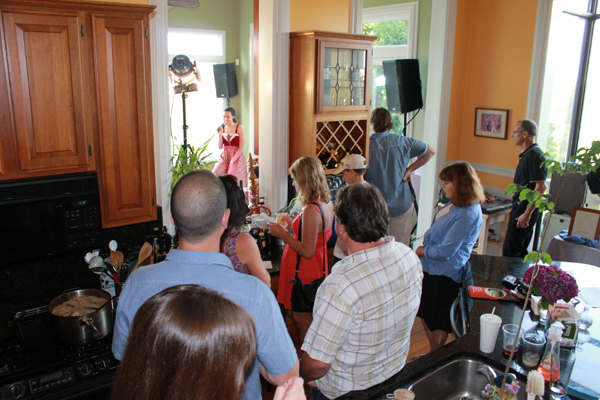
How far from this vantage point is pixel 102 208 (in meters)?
2.57

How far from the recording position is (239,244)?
2211 mm

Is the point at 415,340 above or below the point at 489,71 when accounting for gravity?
below

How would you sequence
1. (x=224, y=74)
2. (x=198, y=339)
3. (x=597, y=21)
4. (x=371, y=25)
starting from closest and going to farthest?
(x=198, y=339) < (x=597, y=21) < (x=371, y=25) < (x=224, y=74)

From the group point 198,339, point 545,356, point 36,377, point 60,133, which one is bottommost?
point 36,377

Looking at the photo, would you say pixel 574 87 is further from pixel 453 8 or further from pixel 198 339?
pixel 198 339

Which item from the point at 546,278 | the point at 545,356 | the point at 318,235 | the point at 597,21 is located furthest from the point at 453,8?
the point at 545,356

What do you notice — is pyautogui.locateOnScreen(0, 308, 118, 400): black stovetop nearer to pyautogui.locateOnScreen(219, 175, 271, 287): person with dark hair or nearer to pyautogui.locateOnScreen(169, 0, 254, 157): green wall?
pyautogui.locateOnScreen(219, 175, 271, 287): person with dark hair

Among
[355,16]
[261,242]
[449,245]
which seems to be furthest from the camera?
[355,16]

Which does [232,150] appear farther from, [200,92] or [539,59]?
[539,59]

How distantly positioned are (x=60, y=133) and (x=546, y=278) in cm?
240

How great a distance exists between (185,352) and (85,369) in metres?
1.67

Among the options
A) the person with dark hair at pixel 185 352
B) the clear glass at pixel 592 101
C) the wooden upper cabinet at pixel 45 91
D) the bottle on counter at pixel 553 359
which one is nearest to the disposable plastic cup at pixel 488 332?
the bottle on counter at pixel 553 359

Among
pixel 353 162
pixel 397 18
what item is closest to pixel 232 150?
pixel 397 18

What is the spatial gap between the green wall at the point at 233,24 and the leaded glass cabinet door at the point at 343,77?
4.88 metres
